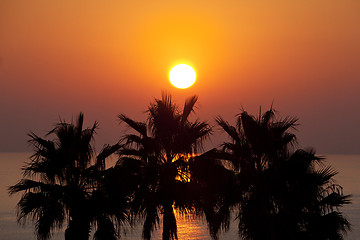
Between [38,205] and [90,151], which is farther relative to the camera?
[90,151]

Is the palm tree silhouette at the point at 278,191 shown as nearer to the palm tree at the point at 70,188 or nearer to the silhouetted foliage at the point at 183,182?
the silhouetted foliage at the point at 183,182

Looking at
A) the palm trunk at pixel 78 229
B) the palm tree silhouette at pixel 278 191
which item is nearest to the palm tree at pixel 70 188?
the palm trunk at pixel 78 229

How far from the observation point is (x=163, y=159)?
786 inches

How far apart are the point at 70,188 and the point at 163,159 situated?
359 centimetres

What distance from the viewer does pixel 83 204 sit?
19562 millimetres

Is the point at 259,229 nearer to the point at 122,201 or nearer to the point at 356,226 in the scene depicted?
the point at 122,201

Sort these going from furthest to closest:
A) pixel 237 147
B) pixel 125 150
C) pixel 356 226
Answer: pixel 356 226, pixel 125 150, pixel 237 147

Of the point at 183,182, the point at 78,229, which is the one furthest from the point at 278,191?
the point at 78,229

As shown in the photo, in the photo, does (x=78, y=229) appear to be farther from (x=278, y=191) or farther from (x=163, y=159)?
(x=278, y=191)

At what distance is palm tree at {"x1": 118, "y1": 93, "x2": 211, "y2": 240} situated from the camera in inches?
754

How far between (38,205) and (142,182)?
3.79m

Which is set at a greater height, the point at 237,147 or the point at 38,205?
the point at 237,147

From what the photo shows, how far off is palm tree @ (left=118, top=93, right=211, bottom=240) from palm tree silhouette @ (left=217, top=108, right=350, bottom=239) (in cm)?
184

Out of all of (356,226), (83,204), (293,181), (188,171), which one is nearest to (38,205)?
(83,204)
